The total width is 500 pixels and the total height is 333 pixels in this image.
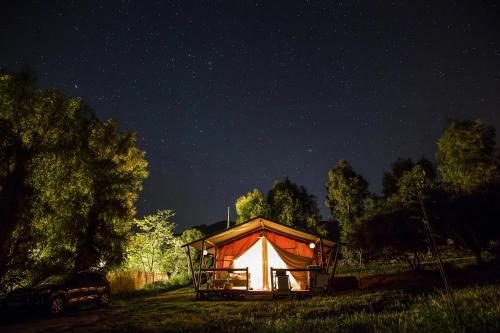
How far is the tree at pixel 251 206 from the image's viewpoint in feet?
115

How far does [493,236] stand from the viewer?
702 inches

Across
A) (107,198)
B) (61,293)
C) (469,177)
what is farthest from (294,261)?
(469,177)

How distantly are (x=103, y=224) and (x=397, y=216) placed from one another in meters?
20.3

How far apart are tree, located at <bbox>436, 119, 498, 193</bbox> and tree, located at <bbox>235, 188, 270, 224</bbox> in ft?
62.2

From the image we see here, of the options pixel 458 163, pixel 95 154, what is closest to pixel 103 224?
pixel 95 154

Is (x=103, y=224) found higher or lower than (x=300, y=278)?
higher

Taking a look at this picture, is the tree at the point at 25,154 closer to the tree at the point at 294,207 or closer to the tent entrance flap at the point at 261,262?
the tent entrance flap at the point at 261,262

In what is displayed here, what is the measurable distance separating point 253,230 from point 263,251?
1.56 m

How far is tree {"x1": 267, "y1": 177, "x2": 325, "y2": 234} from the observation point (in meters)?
35.5

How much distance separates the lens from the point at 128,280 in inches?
963

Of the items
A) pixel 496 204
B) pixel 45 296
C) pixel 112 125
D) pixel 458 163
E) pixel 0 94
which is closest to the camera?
pixel 45 296

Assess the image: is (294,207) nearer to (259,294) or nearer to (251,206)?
(251,206)

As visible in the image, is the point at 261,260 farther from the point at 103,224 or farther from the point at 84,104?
the point at 84,104

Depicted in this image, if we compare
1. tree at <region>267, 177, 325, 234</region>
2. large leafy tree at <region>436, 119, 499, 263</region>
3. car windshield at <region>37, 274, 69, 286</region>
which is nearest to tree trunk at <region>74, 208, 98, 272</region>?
car windshield at <region>37, 274, 69, 286</region>
